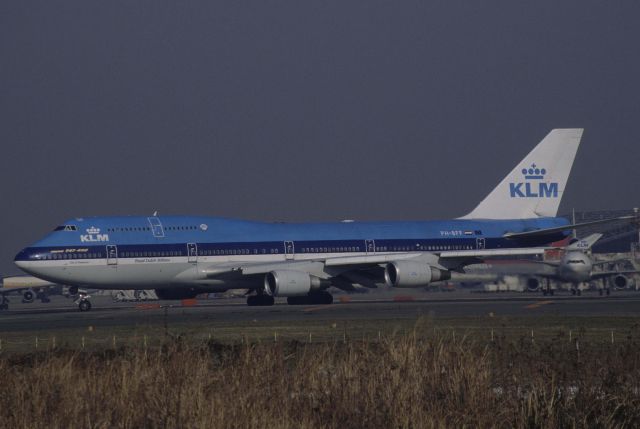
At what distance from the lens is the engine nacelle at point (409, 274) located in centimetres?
5300

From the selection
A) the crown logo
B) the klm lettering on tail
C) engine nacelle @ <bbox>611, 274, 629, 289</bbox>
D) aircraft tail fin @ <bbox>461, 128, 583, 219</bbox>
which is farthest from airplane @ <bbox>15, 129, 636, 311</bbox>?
engine nacelle @ <bbox>611, 274, 629, 289</bbox>

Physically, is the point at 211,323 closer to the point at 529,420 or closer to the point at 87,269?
the point at 87,269

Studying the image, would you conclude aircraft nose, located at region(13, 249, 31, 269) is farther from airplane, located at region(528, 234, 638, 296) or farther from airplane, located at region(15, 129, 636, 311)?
airplane, located at region(528, 234, 638, 296)

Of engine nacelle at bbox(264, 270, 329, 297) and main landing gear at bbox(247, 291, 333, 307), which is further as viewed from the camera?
main landing gear at bbox(247, 291, 333, 307)

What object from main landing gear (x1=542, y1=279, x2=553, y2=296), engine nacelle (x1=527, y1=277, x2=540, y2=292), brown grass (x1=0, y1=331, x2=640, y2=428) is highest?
engine nacelle (x1=527, y1=277, x2=540, y2=292)

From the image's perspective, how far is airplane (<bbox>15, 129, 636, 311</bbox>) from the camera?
51.8 m

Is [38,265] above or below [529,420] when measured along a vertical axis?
above

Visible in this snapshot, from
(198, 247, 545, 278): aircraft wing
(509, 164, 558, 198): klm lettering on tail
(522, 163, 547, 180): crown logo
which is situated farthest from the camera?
(522, 163, 547, 180): crown logo

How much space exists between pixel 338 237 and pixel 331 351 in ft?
118

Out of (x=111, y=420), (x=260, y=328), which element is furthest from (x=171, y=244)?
(x=111, y=420)

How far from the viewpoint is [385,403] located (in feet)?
52.4

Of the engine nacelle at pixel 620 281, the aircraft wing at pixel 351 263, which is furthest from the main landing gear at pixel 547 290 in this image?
the aircraft wing at pixel 351 263

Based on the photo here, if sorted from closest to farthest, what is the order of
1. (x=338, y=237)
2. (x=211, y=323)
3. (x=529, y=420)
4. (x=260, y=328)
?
(x=529, y=420) → (x=260, y=328) → (x=211, y=323) → (x=338, y=237)

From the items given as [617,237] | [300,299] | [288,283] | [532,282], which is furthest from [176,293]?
[617,237]
